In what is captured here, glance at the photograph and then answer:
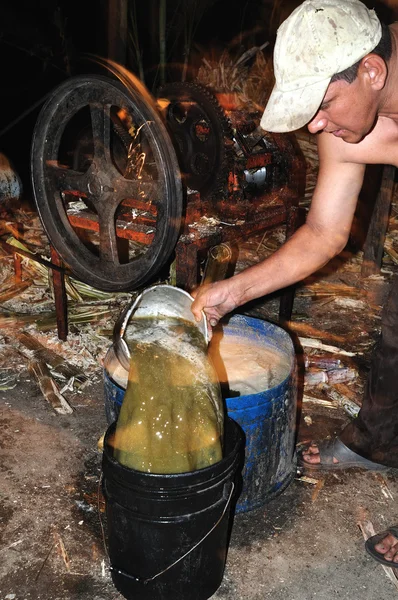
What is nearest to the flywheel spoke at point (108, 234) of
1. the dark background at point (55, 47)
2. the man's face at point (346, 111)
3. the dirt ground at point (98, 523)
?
the dirt ground at point (98, 523)

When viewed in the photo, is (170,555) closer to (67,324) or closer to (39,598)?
(39,598)

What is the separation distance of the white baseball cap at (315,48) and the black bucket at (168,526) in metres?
1.38

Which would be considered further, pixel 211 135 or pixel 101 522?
pixel 211 135

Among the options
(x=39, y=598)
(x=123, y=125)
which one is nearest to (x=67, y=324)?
(x=123, y=125)

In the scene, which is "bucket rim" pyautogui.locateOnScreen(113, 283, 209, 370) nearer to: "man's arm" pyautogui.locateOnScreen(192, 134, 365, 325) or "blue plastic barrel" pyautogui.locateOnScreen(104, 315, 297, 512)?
"man's arm" pyautogui.locateOnScreen(192, 134, 365, 325)

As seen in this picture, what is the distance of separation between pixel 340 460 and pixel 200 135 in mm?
2231

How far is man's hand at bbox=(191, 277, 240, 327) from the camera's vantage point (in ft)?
9.29

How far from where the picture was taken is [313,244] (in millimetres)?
3121

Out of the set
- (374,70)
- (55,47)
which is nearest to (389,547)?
(374,70)

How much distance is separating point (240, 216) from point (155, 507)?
86.6 inches

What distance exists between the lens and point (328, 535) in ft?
10.3

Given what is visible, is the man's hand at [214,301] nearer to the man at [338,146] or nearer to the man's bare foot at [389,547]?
the man at [338,146]

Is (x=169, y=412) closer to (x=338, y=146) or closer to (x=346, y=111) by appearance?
(x=346, y=111)

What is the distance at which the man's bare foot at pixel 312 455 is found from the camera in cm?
359
